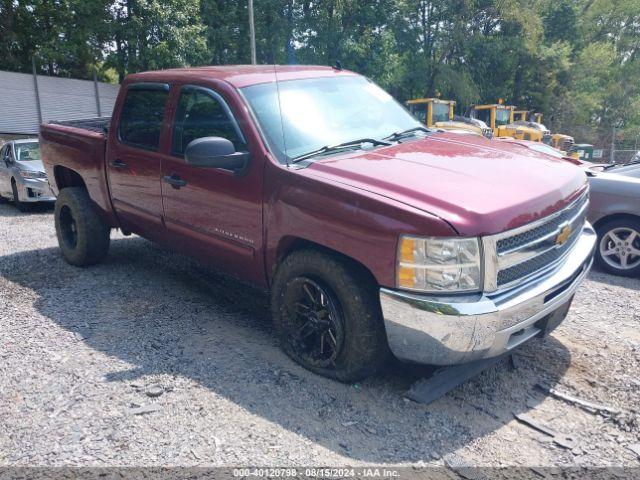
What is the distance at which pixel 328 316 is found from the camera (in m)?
3.43

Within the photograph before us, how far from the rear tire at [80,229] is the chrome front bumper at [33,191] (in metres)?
4.55

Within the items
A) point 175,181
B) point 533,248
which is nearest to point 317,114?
point 175,181

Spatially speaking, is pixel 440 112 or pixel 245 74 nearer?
pixel 245 74

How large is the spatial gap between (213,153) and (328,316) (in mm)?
1279

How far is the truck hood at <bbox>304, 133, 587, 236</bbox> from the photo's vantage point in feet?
9.62

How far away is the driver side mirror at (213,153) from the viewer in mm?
3592

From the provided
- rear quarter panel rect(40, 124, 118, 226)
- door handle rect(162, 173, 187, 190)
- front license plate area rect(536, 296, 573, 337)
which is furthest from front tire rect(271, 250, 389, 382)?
rear quarter panel rect(40, 124, 118, 226)

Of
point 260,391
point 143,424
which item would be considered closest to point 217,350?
point 260,391

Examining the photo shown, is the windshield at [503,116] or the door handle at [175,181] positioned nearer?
the door handle at [175,181]

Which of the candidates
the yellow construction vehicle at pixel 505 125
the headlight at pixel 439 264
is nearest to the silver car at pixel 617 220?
the headlight at pixel 439 264

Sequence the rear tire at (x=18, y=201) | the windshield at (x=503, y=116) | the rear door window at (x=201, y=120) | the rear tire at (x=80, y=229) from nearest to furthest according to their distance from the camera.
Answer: the rear door window at (x=201, y=120) → the rear tire at (x=80, y=229) → the rear tire at (x=18, y=201) → the windshield at (x=503, y=116)

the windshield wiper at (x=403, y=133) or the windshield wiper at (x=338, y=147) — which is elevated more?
the windshield wiper at (x=403, y=133)

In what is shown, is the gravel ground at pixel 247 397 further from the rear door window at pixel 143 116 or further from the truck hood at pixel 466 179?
the rear door window at pixel 143 116

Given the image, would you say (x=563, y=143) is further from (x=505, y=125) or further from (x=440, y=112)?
(x=440, y=112)
